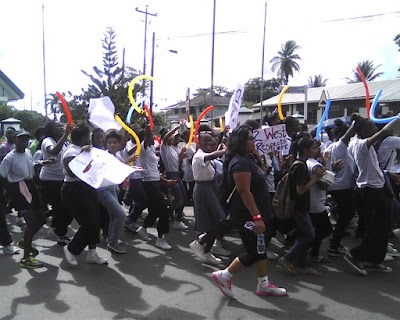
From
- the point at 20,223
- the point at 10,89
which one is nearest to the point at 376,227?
the point at 20,223

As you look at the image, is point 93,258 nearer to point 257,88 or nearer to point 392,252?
point 392,252

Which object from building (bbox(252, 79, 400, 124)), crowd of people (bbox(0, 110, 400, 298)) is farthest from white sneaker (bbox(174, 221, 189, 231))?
building (bbox(252, 79, 400, 124))

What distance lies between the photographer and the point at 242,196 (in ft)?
12.6

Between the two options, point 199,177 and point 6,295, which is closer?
point 6,295

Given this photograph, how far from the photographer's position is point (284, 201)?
471 cm

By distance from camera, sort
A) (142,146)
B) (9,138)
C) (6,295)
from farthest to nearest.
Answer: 1. (9,138)
2. (142,146)
3. (6,295)

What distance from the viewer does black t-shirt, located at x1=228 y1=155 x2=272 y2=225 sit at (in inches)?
153

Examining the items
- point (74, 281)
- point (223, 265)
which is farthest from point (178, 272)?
point (74, 281)

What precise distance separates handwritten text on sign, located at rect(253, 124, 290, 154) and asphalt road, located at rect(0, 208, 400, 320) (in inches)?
57.8

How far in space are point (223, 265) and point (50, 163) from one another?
2.58 m

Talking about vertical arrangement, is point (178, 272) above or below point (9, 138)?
below

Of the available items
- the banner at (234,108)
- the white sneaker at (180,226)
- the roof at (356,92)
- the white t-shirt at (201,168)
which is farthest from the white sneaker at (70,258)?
the roof at (356,92)

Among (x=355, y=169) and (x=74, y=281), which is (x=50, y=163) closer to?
(x=74, y=281)

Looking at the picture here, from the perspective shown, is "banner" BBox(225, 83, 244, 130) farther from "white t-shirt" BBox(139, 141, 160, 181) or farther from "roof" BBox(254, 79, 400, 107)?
"roof" BBox(254, 79, 400, 107)
